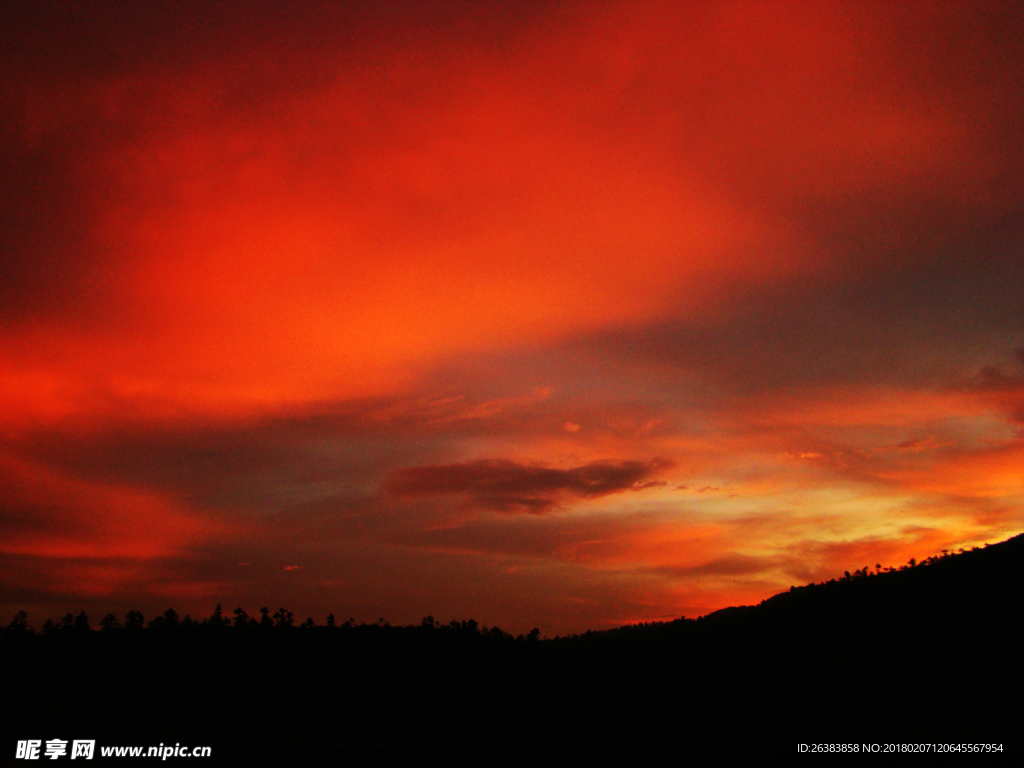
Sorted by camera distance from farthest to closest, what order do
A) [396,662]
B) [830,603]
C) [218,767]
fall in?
[396,662] → [830,603] → [218,767]

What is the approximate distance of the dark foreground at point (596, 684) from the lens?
34719mm

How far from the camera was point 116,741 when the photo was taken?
2433 cm

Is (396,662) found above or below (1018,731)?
below

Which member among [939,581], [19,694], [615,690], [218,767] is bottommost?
[19,694]

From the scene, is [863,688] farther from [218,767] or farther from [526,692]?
[218,767]

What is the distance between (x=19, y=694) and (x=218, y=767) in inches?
2566

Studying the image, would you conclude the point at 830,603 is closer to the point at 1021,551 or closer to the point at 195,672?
the point at 1021,551

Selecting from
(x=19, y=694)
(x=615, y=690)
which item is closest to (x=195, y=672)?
(x=19, y=694)

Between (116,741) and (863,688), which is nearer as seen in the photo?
(116,741)

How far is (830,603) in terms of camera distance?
65812 millimetres

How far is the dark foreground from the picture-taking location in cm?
3472

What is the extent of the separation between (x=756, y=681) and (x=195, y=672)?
64.6 meters

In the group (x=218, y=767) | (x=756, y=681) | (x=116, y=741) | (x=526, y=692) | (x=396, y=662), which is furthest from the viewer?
(x=396, y=662)

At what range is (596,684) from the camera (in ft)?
184
